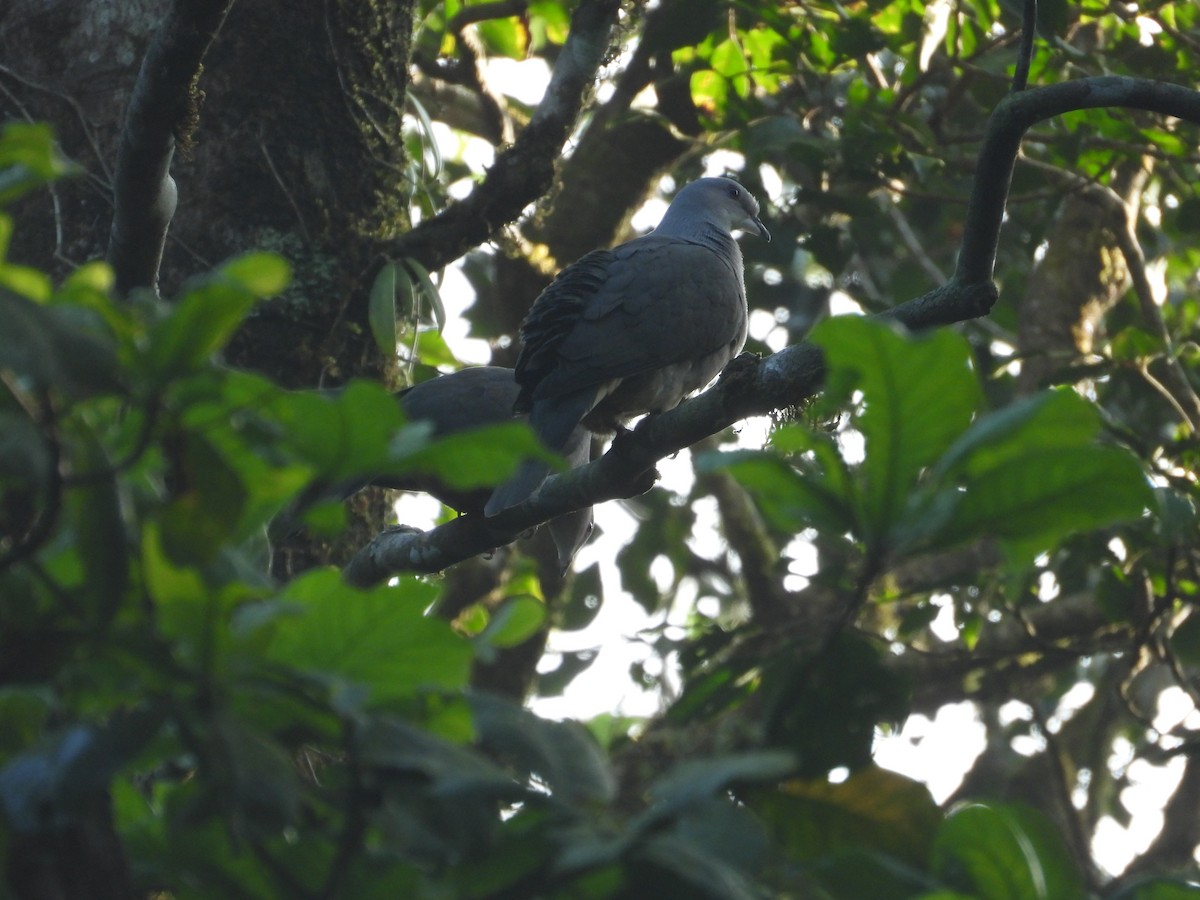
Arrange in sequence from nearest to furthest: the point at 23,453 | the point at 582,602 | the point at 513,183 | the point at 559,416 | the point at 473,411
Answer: the point at 23,453 → the point at 513,183 → the point at 559,416 → the point at 473,411 → the point at 582,602

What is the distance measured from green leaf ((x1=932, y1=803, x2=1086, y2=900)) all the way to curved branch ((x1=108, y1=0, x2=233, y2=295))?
1.56m

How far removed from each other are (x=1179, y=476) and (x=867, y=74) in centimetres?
163

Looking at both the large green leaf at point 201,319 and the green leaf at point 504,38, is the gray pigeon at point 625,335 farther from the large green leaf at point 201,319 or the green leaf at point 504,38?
the large green leaf at point 201,319

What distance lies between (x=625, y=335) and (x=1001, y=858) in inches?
114

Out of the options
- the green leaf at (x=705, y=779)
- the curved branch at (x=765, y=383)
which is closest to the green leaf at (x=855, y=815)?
the green leaf at (x=705, y=779)

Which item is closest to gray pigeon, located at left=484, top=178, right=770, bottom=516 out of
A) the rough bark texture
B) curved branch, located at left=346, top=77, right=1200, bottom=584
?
curved branch, located at left=346, top=77, right=1200, bottom=584

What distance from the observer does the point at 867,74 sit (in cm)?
436

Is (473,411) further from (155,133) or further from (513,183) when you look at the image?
(155,133)

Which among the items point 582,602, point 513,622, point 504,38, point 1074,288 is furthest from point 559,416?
point 513,622

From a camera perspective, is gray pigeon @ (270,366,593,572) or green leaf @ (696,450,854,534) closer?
green leaf @ (696,450,854,534)

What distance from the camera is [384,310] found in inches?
116

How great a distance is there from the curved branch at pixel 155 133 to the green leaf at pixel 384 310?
36.6 inches

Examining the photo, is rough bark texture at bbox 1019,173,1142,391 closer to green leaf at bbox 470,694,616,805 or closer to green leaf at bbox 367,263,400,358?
green leaf at bbox 367,263,400,358

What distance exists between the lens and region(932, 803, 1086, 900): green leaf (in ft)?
2.57
